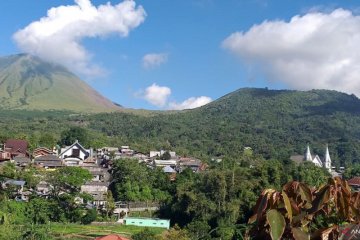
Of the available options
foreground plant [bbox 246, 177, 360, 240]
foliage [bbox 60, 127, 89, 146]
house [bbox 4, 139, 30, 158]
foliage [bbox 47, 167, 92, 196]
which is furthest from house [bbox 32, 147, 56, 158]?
foreground plant [bbox 246, 177, 360, 240]

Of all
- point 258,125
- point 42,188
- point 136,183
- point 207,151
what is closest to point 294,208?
point 42,188

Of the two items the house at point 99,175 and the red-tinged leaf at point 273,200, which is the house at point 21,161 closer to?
the house at point 99,175

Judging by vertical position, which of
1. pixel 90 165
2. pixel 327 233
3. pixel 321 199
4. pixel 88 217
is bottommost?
pixel 88 217

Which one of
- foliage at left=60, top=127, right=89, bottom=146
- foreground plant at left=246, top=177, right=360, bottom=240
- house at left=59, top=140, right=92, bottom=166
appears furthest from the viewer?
foliage at left=60, top=127, right=89, bottom=146

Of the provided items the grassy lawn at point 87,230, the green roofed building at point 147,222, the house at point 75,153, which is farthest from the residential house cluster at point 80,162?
the grassy lawn at point 87,230

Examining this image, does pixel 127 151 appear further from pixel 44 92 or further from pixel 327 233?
pixel 44 92

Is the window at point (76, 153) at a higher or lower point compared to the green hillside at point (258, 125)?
lower

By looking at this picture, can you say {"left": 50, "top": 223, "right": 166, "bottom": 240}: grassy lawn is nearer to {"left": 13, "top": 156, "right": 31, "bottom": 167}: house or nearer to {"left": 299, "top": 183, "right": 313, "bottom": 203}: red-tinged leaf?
{"left": 13, "top": 156, "right": 31, "bottom": 167}: house
